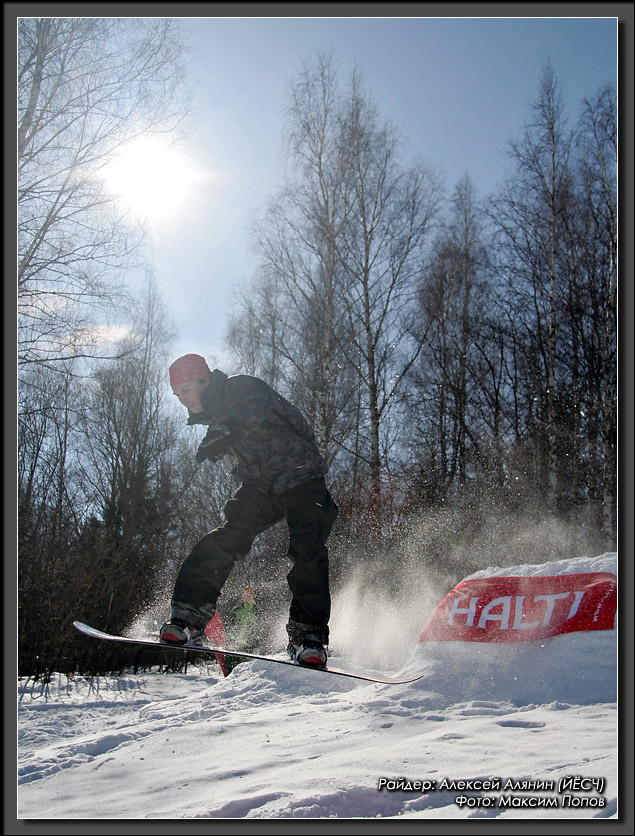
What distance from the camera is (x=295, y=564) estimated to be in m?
2.71

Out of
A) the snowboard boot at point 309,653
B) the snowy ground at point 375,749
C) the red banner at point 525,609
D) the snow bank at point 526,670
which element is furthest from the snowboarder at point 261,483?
the red banner at point 525,609

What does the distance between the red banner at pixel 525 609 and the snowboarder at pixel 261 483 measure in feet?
3.43

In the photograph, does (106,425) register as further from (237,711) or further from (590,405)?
(590,405)

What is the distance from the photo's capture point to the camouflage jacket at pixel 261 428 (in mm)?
2629

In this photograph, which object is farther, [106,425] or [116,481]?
[116,481]

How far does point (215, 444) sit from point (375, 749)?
1.37m

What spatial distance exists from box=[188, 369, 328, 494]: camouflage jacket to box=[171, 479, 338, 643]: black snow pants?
99 millimetres

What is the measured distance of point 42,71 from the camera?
5715 mm

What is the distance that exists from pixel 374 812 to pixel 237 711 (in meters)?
1.68

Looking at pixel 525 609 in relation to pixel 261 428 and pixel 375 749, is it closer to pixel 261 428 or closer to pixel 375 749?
pixel 375 749

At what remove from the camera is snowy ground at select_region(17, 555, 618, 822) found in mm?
1821

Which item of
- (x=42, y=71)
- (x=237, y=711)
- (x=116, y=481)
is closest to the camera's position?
(x=237, y=711)

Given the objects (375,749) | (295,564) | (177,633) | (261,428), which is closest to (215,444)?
(261,428)

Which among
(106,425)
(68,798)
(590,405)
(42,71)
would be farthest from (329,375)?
(68,798)
